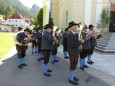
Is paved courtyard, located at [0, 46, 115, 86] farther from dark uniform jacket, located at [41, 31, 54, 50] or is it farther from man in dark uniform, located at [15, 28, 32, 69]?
dark uniform jacket, located at [41, 31, 54, 50]

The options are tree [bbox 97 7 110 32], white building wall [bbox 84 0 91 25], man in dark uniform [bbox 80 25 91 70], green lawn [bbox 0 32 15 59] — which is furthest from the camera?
white building wall [bbox 84 0 91 25]

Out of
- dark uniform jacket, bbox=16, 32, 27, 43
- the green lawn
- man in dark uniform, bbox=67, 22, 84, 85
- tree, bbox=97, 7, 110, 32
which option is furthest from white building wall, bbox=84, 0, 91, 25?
man in dark uniform, bbox=67, 22, 84, 85

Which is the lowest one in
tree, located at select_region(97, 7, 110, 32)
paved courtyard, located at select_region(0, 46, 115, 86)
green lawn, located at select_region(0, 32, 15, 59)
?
green lawn, located at select_region(0, 32, 15, 59)

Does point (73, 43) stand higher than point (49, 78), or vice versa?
point (73, 43)

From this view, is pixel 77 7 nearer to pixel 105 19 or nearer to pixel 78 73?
pixel 105 19

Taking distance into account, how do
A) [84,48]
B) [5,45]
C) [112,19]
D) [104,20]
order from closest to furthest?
[84,48], [104,20], [5,45], [112,19]

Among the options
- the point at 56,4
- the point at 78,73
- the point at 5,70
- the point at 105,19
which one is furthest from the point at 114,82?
the point at 56,4

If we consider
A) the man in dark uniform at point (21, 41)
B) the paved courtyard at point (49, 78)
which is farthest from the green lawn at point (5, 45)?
the paved courtyard at point (49, 78)

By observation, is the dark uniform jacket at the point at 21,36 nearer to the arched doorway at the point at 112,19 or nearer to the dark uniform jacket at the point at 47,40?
the dark uniform jacket at the point at 47,40

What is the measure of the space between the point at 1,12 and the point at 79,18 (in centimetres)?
13870

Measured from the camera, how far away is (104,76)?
11.4m

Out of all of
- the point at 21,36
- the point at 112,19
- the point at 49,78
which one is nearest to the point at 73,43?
the point at 49,78

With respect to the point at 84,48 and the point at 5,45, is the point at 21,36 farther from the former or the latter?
the point at 5,45

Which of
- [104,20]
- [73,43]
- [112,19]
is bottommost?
[73,43]
